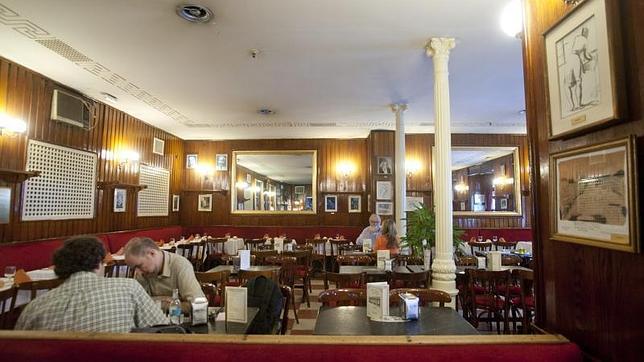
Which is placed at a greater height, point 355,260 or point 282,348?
point 282,348

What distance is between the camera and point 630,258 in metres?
1.11

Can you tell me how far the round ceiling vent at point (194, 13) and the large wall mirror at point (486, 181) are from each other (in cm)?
722

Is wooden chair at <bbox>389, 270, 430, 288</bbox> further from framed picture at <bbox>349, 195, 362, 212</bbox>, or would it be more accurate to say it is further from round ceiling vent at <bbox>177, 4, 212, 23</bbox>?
framed picture at <bbox>349, 195, 362, 212</bbox>

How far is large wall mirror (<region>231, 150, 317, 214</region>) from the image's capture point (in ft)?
32.0

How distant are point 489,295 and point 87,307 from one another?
168 inches

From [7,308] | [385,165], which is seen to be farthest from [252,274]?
[385,165]

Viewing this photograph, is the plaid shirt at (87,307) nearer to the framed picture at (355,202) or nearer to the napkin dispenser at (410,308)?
the napkin dispenser at (410,308)

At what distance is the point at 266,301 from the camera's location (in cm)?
253

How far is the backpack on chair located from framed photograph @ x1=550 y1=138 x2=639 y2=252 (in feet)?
5.80

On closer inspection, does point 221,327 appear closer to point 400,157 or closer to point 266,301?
point 266,301

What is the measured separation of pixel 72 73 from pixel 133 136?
8.07 feet

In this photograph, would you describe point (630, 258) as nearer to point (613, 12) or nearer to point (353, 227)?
point (613, 12)

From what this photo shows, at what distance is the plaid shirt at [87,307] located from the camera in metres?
1.61

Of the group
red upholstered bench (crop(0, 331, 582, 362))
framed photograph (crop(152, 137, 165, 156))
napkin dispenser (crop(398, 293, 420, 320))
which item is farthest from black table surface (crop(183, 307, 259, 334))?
framed photograph (crop(152, 137, 165, 156))
